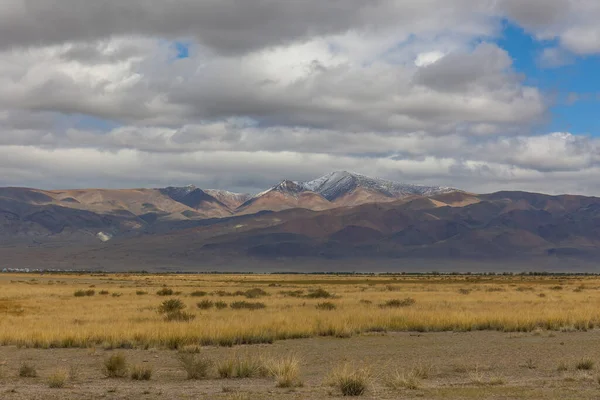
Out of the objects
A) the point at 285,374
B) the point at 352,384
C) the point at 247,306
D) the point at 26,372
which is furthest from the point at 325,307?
the point at 352,384

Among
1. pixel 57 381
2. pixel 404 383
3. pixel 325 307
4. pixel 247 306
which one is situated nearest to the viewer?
pixel 404 383

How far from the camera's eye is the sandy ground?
1686cm

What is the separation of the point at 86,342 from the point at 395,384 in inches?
539

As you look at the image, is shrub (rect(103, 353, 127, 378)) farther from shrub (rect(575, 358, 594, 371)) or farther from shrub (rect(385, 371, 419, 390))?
shrub (rect(575, 358, 594, 371))

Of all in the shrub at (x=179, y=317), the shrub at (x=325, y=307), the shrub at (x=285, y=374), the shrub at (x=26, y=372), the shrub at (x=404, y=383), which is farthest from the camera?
the shrub at (x=325, y=307)

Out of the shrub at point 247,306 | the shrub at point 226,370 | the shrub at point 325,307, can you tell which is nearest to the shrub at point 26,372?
the shrub at point 226,370

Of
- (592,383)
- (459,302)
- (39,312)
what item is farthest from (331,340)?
(459,302)

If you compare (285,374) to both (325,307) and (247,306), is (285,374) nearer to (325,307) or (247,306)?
(325,307)

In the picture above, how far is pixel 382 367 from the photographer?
2161 cm

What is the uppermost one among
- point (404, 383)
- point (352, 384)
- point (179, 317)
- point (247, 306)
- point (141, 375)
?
point (352, 384)

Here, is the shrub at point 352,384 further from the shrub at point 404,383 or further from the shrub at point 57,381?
the shrub at point 57,381

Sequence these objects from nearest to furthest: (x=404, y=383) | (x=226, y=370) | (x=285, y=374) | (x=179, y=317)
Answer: (x=404, y=383) → (x=285, y=374) → (x=226, y=370) → (x=179, y=317)

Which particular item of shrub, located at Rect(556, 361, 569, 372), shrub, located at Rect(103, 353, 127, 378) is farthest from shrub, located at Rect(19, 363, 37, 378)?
shrub, located at Rect(556, 361, 569, 372)

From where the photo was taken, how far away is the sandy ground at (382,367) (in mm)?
16859
